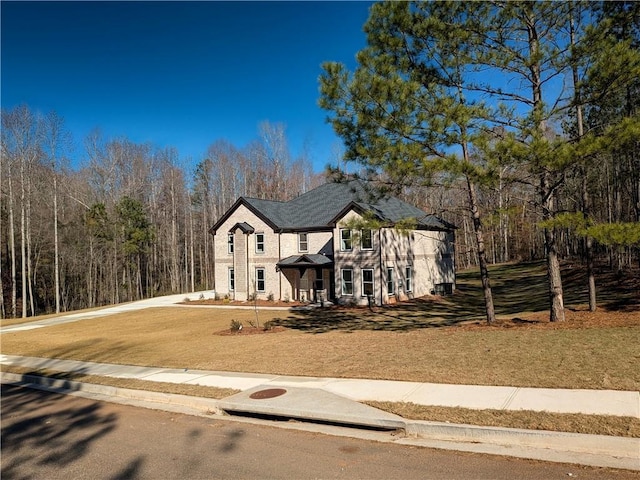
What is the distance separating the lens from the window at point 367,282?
26.0 metres

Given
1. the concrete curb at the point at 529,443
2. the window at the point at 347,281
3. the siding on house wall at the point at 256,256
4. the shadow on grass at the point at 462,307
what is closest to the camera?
the concrete curb at the point at 529,443

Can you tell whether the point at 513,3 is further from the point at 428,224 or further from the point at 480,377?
the point at 428,224

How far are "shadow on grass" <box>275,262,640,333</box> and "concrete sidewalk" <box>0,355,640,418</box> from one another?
7341 millimetres

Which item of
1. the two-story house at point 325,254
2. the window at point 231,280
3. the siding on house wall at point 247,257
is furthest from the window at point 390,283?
the window at point 231,280

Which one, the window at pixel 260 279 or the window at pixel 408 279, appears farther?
the window at pixel 260 279

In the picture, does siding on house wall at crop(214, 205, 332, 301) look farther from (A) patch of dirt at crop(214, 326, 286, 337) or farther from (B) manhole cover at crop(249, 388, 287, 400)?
(B) manhole cover at crop(249, 388, 287, 400)

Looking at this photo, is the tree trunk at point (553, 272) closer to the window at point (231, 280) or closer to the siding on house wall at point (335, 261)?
the siding on house wall at point (335, 261)

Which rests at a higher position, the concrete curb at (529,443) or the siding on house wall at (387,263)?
the siding on house wall at (387,263)

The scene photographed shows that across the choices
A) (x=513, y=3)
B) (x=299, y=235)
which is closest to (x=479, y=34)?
(x=513, y=3)

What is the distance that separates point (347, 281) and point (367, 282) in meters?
1.36

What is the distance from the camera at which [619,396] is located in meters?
6.34

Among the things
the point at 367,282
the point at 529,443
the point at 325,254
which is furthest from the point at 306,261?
the point at 529,443

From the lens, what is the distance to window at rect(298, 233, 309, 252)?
2990 centimetres

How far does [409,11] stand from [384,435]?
1111 cm
